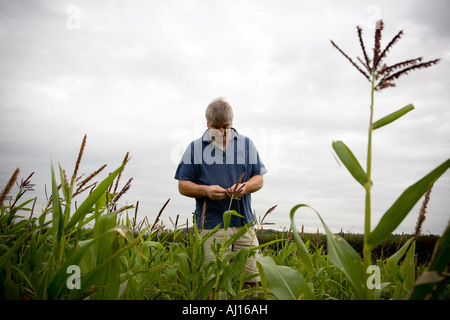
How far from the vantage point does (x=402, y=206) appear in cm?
114

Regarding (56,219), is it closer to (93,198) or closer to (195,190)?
(93,198)

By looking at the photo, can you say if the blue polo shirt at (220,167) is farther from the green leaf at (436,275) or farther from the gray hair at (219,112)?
the green leaf at (436,275)

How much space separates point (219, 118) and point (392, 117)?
7.97ft

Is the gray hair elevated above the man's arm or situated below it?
above

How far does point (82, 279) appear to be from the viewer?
4.09 feet

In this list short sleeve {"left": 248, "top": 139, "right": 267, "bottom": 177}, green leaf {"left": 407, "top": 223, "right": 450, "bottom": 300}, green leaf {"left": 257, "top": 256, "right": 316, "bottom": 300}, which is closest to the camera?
green leaf {"left": 407, "top": 223, "right": 450, "bottom": 300}

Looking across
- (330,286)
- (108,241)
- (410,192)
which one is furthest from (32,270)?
(330,286)

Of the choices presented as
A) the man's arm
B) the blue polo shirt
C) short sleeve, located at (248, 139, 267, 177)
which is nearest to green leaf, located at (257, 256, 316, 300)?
the man's arm

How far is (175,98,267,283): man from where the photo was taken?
3475mm

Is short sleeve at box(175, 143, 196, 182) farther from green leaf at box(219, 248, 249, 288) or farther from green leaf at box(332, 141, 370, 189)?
green leaf at box(332, 141, 370, 189)

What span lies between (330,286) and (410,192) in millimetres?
1820

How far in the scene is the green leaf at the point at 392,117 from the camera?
124 cm
